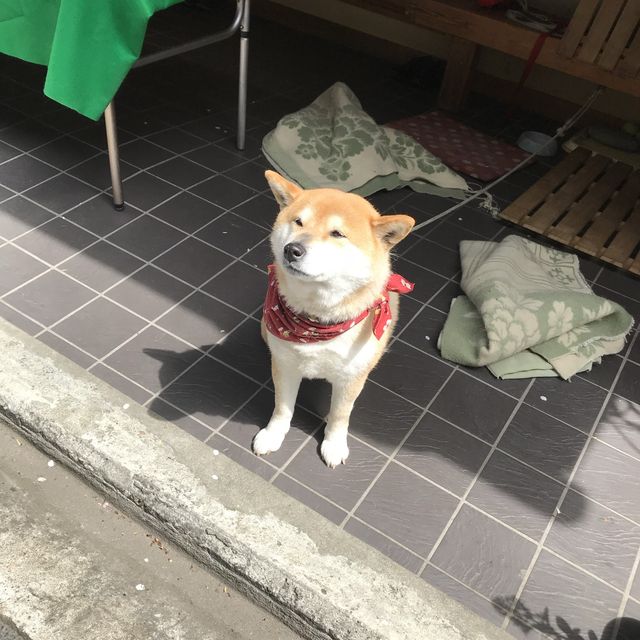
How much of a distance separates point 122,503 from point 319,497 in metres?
0.64

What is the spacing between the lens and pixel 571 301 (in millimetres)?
2611

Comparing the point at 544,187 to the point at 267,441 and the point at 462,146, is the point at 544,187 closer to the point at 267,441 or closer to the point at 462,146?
the point at 462,146

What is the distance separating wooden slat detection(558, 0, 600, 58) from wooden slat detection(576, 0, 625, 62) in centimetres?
4

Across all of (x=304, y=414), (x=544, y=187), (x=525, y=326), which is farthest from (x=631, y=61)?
(x=304, y=414)

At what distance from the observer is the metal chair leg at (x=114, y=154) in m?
2.75

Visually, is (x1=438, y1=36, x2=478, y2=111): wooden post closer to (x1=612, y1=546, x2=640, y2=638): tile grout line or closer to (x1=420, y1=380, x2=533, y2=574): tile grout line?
(x1=420, y1=380, x2=533, y2=574): tile grout line

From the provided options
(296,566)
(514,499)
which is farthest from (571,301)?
(296,566)

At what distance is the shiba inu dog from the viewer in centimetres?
150

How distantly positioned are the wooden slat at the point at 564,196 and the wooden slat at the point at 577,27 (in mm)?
736

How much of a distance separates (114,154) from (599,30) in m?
2.92

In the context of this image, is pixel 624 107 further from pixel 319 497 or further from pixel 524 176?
pixel 319 497

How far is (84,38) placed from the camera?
2420 millimetres

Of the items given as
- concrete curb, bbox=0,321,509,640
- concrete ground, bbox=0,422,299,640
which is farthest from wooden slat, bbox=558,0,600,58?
concrete ground, bbox=0,422,299,640

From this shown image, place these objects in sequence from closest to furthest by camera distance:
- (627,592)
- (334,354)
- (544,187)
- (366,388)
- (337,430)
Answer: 1. (334,354)
2. (627,592)
3. (337,430)
4. (366,388)
5. (544,187)
